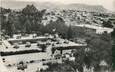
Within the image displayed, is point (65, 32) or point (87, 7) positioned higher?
point (87, 7)

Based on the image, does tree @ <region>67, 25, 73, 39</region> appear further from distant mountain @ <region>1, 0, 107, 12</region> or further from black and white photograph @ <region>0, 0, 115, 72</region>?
distant mountain @ <region>1, 0, 107, 12</region>

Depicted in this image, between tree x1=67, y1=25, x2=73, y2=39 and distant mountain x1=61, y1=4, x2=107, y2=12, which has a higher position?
distant mountain x1=61, y1=4, x2=107, y2=12

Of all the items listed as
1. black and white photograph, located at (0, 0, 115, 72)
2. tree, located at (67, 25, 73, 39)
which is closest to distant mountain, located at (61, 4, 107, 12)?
black and white photograph, located at (0, 0, 115, 72)

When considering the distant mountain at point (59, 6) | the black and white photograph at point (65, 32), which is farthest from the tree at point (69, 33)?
the distant mountain at point (59, 6)

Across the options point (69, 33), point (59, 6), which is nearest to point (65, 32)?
point (69, 33)

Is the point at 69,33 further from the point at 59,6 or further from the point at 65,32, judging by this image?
the point at 59,6

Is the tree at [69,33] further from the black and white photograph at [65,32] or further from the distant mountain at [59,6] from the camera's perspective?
the distant mountain at [59,6]

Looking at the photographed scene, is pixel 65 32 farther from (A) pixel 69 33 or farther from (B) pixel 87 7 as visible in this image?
(B) pixel 87 7

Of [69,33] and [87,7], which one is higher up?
[87,7]

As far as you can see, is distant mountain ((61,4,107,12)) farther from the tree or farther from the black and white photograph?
the tree

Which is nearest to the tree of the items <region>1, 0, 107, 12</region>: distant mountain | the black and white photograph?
the black and white photograph
